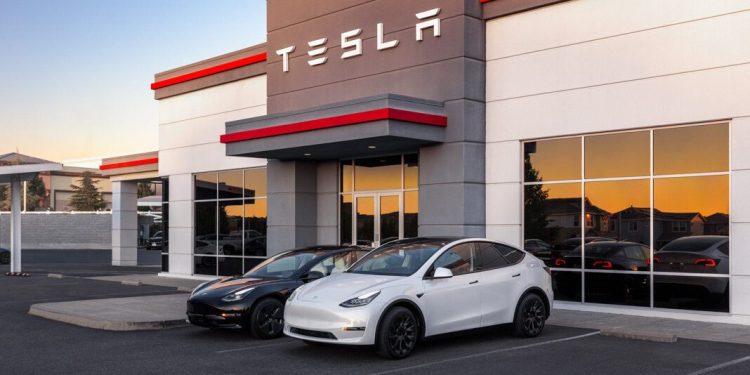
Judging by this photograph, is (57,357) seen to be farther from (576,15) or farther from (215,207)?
(215,207)

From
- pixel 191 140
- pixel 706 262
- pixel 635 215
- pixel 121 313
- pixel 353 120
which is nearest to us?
pixel 706 262

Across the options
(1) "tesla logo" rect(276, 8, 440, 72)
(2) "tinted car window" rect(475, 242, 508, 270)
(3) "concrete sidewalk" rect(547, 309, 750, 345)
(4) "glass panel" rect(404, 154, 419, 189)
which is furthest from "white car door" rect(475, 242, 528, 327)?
(1) "tesla logo" rect(276, 8, 440, 72)

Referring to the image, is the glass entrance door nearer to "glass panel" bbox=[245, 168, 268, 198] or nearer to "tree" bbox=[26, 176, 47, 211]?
"glass panel" bbox=[245, 168, 268, 198]

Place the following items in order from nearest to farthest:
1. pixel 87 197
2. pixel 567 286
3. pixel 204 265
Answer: pixel 567 286, pixel 204 265, pixel 87 197

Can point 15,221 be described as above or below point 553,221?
below

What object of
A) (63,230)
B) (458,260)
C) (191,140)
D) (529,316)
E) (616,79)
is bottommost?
(63,230)

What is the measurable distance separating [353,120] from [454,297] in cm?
631

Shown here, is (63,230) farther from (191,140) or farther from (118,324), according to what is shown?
(118,324)

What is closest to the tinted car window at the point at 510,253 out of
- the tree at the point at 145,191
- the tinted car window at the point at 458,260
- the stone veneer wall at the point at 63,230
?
the tinted car window at the point at 458,260

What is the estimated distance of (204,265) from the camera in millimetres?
24656

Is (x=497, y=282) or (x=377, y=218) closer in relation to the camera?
(x=497, y=282)

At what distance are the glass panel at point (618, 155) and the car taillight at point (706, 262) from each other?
1823 mm

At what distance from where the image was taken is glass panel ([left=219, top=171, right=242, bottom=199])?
76.8 feet

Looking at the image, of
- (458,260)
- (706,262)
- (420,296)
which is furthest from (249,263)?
(420,296)
